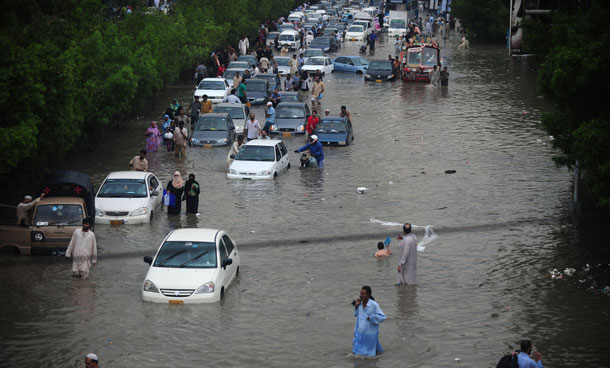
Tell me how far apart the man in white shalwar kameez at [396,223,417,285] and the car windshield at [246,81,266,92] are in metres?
29.1

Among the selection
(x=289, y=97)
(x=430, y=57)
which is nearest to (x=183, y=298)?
(x=289, y=97)

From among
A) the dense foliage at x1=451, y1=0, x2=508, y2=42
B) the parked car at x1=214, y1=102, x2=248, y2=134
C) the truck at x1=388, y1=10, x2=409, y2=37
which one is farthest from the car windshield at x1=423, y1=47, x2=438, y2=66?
the truck at x1=388, y1=10, x2=409, y2=37

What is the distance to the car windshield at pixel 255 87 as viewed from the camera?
48844 millimetres

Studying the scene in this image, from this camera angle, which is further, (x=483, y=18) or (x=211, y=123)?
(x=483, y=18)

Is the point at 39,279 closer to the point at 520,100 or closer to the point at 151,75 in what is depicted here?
the point at 151,75

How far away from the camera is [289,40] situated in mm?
79438

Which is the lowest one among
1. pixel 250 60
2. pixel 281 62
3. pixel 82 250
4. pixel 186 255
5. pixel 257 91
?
pixel 82 250

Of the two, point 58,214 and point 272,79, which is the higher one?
point 272,79

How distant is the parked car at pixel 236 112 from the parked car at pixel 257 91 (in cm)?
645

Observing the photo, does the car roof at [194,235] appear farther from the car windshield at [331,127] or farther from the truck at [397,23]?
the truck at [397,23]

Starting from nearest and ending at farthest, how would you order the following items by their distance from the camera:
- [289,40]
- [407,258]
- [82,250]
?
1. [407,258]
2. [82,250]
3. [289,40]

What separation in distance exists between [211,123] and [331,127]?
15.3ft

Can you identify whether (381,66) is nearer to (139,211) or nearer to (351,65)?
(351,65)

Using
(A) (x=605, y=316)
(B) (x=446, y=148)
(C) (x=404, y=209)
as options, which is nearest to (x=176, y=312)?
(A) (x=605, y=316)
